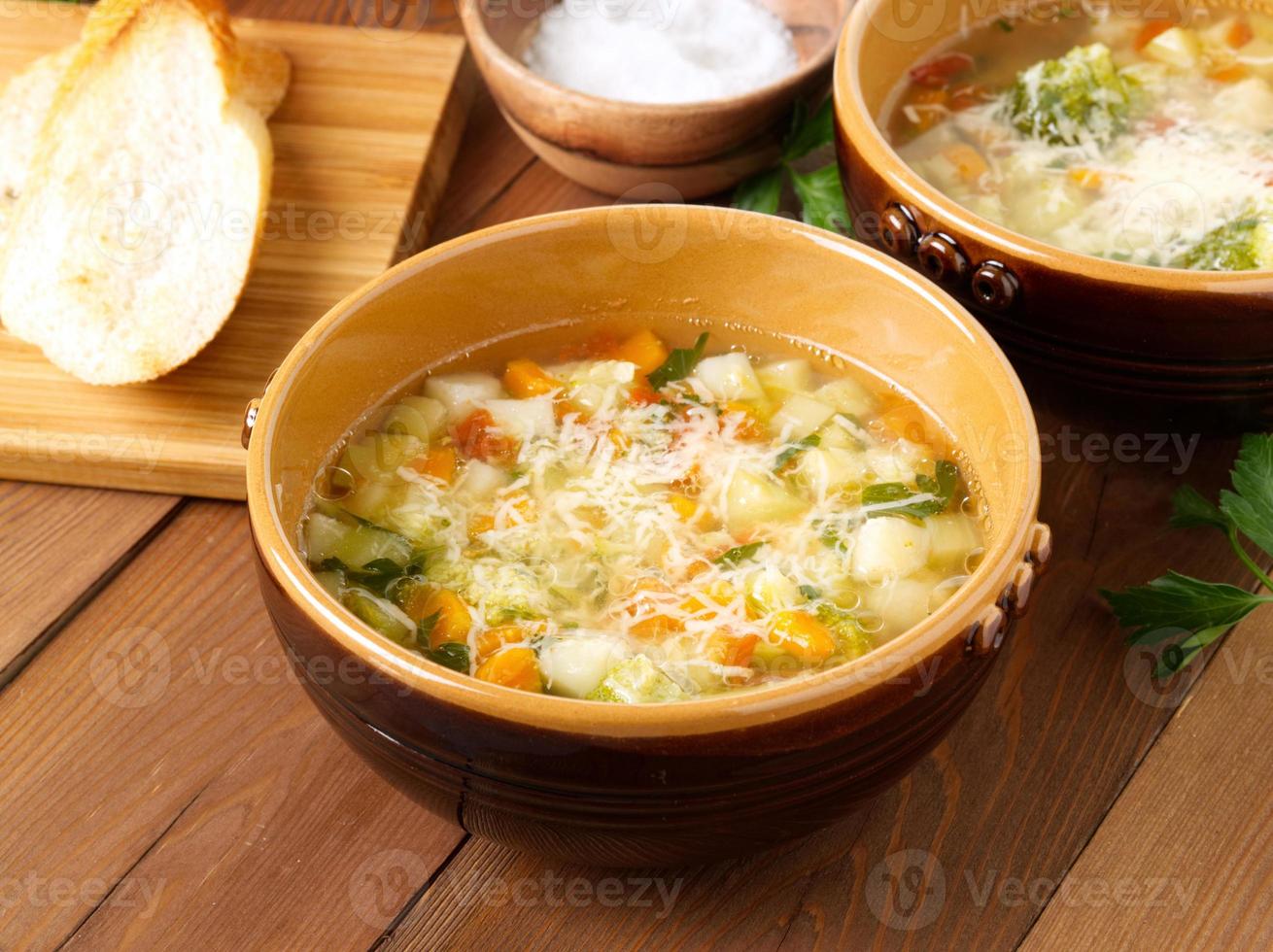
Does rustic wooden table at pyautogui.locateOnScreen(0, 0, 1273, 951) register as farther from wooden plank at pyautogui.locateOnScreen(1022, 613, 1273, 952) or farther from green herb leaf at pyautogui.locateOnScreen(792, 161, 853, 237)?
green herb leaf at pyautogui.locateOnScreen(792, 161, 853, 237)

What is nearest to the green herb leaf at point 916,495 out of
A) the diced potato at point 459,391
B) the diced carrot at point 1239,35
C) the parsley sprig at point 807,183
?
the diced potato at point 459,391

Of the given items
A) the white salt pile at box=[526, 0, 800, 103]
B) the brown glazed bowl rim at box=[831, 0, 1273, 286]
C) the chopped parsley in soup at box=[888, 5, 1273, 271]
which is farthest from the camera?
the white salt pile at box=[526, 0, 800, 103]

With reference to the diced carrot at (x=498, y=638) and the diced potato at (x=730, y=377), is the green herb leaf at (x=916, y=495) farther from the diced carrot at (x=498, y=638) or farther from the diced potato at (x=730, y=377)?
the diced carrot at (x=498, y=638)

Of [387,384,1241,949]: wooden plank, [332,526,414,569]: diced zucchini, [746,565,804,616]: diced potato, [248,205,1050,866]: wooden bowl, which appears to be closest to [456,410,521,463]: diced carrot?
[248,205,1050,866]: wooden bowl

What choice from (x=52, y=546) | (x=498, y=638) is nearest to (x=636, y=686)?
(x=498, y=638)

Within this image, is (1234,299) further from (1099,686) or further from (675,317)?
(675,317)

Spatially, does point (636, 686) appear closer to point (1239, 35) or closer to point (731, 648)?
point (731, 648)

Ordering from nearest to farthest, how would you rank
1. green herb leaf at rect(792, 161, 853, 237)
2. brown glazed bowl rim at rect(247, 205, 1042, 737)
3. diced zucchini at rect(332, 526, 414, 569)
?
brown glazed bowl rim at rect(247, 205, 1042, 737) → diced zucchini at rect(332, 526, 414, 569) → green herb leaf at rect(792, 161, 853, 237)
